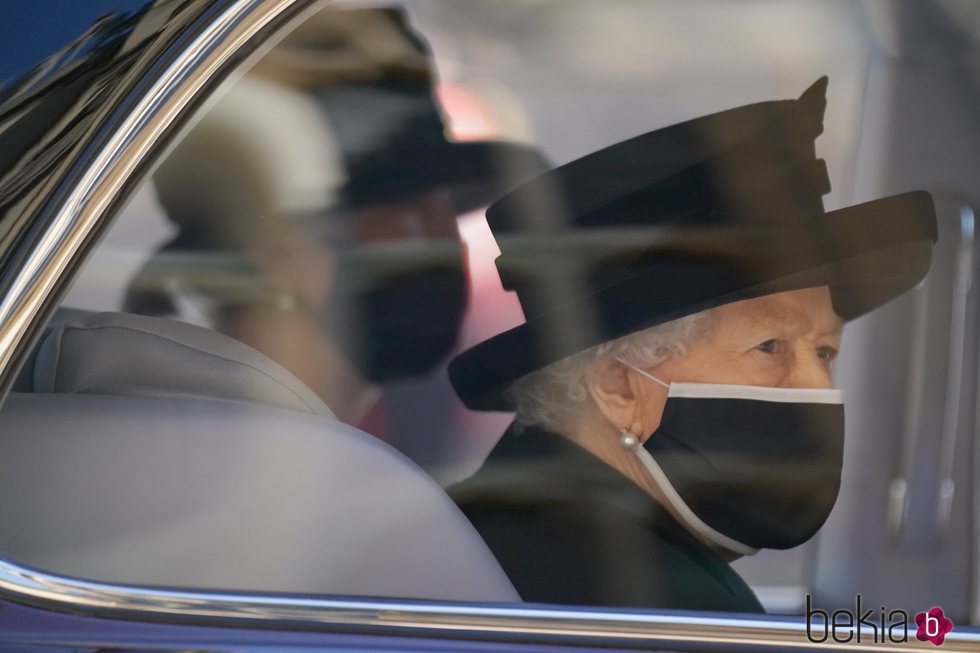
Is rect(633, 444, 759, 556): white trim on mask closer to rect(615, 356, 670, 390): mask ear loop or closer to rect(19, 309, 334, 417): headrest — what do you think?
rect(615, 356, 670, 390): mask ear loop

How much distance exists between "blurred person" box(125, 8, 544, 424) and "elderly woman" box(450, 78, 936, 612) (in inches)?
3.3

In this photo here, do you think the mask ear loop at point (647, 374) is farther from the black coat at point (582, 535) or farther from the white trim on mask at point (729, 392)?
the black coat at point (582, 535)

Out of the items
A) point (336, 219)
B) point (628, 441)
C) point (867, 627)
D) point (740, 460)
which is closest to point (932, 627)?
point (867, 627)

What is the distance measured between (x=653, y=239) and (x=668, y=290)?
72mm

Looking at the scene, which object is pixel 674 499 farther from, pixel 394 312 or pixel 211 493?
pixel 211 493

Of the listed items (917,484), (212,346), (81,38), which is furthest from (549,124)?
(917,484)

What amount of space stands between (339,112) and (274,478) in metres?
0.47

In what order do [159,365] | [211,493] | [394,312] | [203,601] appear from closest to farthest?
[203,601] → [211,493] → [159,365] → [394,312]

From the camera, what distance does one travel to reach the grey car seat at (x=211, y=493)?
1.12 m

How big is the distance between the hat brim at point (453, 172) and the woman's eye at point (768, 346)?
1.22 feet

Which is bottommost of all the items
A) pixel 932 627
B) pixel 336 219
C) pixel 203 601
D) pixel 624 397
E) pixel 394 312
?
pixel 932 627

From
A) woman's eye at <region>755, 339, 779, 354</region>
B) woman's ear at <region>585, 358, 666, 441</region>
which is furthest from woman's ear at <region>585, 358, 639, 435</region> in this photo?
woman's eye at <region>755, 339, 779, 354</region>

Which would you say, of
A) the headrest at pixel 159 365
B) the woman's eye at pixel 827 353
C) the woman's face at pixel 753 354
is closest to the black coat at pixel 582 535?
the woman's face at pixel 753 354

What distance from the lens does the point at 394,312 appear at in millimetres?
1389
